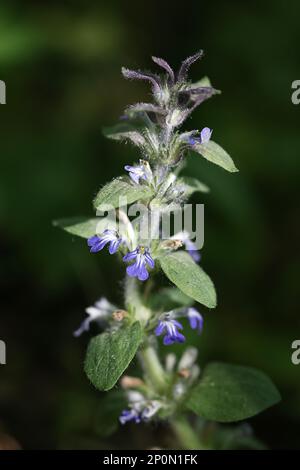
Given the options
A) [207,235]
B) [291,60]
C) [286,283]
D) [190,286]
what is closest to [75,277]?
[207,235]

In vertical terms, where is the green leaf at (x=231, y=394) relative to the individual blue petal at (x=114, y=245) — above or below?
below

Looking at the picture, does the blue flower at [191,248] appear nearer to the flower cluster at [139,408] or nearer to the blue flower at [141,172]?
the blue flower at [141,172]

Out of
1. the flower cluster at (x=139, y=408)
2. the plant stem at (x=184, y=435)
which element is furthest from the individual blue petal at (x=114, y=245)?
the plant stem at (x=184, y=435)

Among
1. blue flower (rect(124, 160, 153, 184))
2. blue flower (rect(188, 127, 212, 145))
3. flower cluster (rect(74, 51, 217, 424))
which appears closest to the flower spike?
flower cluster (rect(74, 51, 217, 424))

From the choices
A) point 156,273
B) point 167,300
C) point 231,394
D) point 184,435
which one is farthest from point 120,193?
point 184,435
